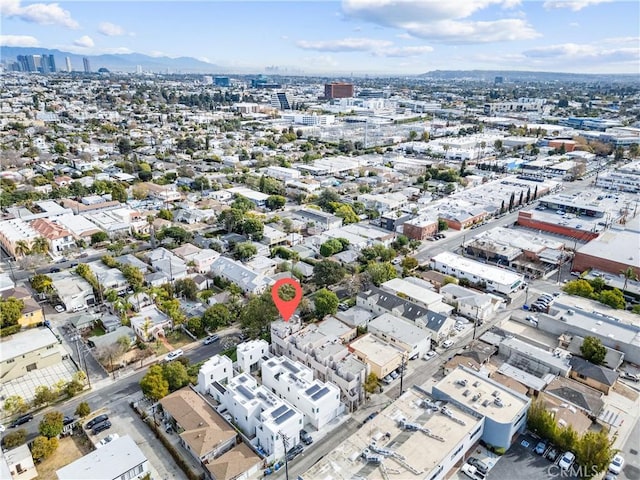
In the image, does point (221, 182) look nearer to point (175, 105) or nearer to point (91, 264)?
point (91, 264)

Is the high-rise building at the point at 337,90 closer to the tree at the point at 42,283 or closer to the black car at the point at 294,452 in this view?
the tree at the point at 42,283

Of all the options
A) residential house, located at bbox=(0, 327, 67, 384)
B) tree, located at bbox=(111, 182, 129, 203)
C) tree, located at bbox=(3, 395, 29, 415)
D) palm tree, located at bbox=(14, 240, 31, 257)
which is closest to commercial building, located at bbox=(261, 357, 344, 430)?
tree, located at bbox=(3, 395, 29, 415)

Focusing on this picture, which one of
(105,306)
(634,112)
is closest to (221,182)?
(105,306)

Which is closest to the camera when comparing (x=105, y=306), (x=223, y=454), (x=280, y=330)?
(x=223, y=454)

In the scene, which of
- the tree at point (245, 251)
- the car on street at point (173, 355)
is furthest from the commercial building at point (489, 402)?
the tree at point (245, 251)

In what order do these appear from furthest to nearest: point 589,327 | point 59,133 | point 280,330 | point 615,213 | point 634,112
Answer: point 634,112 < point 59,133 < point 615,213 < point 589,327 < point 280,330

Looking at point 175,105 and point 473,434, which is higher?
point 175,105

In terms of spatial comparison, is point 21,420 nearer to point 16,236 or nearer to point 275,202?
point 16,236
